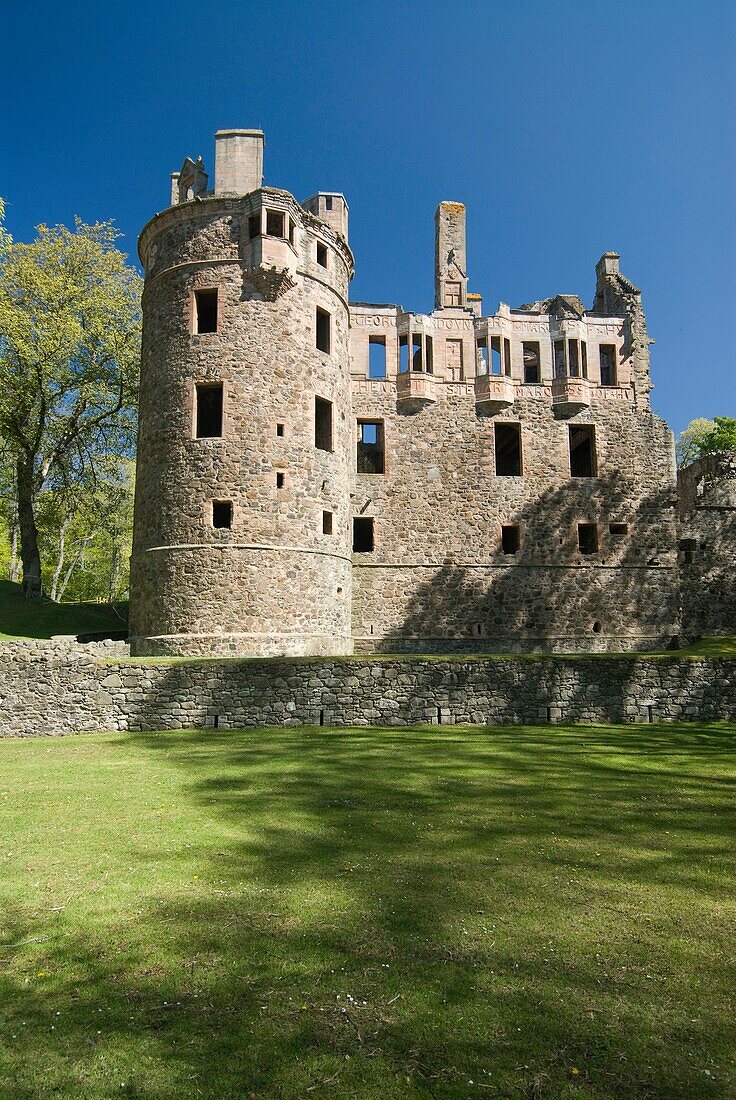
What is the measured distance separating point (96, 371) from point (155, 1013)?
30.6 meters

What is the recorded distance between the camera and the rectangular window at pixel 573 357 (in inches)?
1086

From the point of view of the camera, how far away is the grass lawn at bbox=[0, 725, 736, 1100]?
3.33 meters

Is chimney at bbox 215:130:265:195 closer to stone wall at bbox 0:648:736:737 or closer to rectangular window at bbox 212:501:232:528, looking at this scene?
rectangular window at bbox 212:501:232:528

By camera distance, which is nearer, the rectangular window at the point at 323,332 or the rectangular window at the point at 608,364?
the rectangular window at the point at 323,332

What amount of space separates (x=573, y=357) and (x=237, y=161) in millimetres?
14161

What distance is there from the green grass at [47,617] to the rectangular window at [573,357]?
68.0 feet

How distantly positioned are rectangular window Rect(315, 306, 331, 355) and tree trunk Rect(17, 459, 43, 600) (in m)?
14.2

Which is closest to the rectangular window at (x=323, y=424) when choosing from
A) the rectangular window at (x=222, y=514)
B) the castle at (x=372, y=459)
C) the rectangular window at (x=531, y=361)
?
the castle at (x=372, y=459)

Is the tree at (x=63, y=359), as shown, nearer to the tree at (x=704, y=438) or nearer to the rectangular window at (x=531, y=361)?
the rectangular window at (x=531, y=361)

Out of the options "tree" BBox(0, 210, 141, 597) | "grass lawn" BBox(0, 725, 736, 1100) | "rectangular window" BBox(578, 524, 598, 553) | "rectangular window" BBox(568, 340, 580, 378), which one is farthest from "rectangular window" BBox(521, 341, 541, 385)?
"grass lawn" BBox(0, 725, 736, 1100)

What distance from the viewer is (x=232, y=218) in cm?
2211

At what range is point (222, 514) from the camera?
21344 millimetres

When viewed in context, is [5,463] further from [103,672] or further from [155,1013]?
[155,1013]

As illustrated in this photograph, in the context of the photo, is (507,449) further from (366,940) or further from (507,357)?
(366,940)
